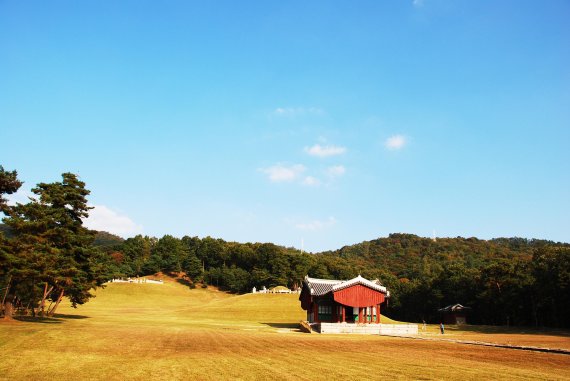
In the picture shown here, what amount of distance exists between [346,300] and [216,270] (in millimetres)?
102390

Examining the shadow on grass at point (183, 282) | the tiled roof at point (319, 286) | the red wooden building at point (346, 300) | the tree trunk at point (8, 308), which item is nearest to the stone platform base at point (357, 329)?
the red wooden building at point (346, 300)

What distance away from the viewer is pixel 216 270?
148 m

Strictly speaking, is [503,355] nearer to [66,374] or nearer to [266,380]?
[266,380]

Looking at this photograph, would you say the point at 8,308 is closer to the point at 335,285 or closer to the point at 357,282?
the point at 335,285

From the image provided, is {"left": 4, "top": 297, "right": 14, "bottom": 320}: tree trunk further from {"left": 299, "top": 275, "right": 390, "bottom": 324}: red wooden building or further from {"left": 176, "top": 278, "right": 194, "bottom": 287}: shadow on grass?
{"left": 176, "top": 278, "right": 194, "bottom": 287}: shadow on grass

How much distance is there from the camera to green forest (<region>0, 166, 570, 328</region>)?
3838 centimetres

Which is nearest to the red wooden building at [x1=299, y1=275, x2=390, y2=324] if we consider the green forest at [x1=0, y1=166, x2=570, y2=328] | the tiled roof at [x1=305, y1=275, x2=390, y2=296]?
the tiled roof at [x1=305, y1=275, x2=390, y2=296]

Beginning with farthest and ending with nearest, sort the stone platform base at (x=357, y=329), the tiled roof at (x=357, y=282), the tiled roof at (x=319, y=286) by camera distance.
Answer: the tiled roof at (x=319, y=286) → the tiled roof at (x=357, y=282) → the stone platform base at (x=357, y=329)

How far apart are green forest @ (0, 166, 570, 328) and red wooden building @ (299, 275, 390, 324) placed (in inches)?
1038

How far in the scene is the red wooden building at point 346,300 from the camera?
52312 mm

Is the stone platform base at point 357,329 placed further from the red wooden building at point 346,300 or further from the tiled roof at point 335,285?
the tiled roof at point 335,285

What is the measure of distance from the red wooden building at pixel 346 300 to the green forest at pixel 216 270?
26.4m

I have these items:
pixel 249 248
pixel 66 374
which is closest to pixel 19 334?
pixel 66 374

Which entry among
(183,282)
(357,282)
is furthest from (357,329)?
(183,282)
